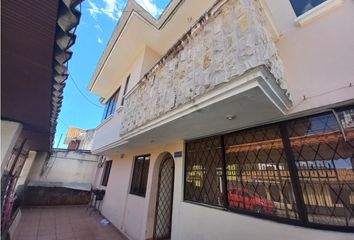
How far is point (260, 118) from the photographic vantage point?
2592mm

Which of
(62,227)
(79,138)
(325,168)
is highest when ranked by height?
(79,138)

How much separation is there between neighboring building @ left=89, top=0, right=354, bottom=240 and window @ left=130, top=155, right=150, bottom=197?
190 centimetres

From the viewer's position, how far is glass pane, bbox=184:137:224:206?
338cm

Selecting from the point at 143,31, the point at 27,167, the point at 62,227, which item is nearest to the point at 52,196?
the point at 27,167

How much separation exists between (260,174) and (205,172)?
4.15 ft

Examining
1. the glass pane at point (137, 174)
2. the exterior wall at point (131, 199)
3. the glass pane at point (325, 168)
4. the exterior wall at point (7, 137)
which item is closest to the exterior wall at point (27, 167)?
the exterior wall at point (131, 199)

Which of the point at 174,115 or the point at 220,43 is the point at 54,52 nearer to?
the point at 174,115

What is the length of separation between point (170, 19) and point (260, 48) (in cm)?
427

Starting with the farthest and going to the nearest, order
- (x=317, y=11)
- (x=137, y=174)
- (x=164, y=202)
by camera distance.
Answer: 1. (x=137, y=174)
2. (x=164, y=202)
3. (x=317, y=11)

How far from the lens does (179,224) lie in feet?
12.1

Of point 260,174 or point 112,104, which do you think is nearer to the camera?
point 260,174

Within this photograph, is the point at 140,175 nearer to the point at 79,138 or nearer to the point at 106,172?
the point at 106,172

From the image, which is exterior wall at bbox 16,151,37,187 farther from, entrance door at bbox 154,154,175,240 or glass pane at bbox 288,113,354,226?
glass pane at bbox 288,113,354,226

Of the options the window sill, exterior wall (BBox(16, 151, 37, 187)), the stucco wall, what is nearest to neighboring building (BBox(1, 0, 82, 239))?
the stucco wall
